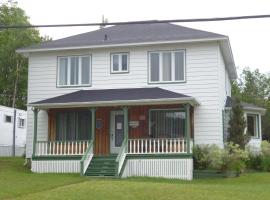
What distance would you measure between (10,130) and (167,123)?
2159 centimetres

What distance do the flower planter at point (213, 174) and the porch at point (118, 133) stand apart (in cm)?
132

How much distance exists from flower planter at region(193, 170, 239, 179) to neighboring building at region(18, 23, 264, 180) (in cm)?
114

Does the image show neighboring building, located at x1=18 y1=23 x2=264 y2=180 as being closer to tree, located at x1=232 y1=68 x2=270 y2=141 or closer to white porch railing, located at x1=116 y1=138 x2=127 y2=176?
white porch railing, located at x1=116 y1=138 x2=127 y2=176

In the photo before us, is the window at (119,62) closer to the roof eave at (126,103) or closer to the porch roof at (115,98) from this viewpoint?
the porch roof at (115,98)

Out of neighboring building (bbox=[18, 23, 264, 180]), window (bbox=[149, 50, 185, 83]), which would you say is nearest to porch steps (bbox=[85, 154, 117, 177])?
neighboring building (bbox=[18, 23, 264, 180])

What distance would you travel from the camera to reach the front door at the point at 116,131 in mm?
27672

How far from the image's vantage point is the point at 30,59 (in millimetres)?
29266

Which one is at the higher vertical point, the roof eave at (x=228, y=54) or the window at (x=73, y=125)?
the roof eave at (x=228, y=54)

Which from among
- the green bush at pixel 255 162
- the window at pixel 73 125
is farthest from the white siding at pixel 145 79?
the green bush at pixel 255 162

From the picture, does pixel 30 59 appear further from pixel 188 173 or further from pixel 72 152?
pixel 188 173

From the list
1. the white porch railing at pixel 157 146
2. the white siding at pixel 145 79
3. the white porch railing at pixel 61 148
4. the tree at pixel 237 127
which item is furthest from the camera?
the tree at pixel 237 127

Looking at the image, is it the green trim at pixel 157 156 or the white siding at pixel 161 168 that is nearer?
the white siding at pixel 161 168

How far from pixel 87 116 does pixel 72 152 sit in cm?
297

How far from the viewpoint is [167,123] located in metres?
27.0
